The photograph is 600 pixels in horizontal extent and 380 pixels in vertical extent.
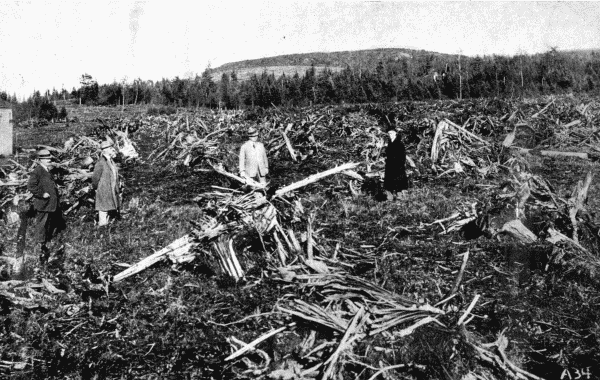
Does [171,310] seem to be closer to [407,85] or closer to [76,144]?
[76,144]

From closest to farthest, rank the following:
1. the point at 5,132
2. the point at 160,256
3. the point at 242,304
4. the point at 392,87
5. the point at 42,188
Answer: the point at 242,304
the point at 160,256
the point at 42,188
the point at 5,132
the point at 392,87

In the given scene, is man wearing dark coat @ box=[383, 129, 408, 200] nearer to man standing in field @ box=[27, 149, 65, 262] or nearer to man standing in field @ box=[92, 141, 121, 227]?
man standing in field @ box=[92, 141, 121, 227]

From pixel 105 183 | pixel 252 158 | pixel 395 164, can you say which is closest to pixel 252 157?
pixel 252 158

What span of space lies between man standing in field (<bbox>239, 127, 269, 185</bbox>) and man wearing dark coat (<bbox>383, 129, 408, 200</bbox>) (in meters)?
2.40

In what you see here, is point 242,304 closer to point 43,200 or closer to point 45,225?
point 45,225

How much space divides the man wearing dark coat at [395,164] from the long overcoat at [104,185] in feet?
15.3

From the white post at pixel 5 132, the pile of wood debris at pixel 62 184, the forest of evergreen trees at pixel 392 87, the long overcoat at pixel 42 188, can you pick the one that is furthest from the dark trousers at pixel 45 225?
the forest of evergreen trees at pixel 392 87

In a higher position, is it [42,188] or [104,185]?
[42,188]

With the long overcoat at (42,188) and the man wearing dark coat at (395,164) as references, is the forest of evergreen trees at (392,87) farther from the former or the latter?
the long overcoat at (42,188)

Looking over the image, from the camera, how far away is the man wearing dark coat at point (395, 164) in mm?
9414

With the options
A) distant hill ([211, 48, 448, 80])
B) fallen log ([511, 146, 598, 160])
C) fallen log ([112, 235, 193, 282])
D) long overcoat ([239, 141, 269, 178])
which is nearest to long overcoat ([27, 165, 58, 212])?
fallen log ([112, 235, 193, 282])

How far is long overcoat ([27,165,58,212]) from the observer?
7.44m

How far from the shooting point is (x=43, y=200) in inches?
299

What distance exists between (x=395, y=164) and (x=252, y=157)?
8.82ft
